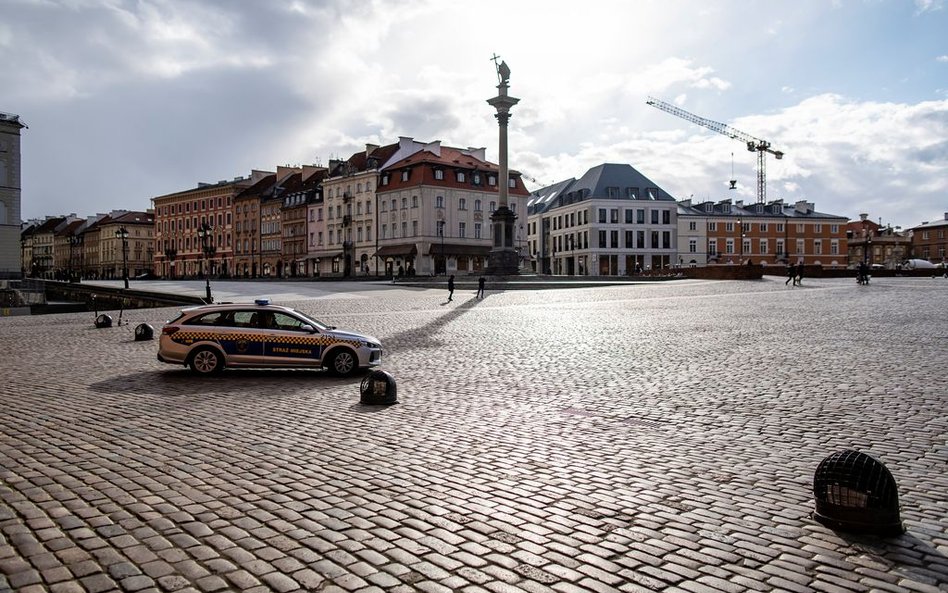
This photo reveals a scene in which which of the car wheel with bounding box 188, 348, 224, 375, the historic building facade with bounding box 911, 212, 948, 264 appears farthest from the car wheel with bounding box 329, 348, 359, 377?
the historic building facade with bounding box 911, 212, 948, 264

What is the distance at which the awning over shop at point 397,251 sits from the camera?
253 feet

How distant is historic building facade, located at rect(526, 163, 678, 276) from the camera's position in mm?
91562

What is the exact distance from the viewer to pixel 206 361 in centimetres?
1307

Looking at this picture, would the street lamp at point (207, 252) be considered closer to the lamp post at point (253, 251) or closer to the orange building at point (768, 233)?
the lamp post at point (253, 251)

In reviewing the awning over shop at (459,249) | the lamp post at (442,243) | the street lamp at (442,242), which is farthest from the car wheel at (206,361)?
the awning over shop at (459,249)

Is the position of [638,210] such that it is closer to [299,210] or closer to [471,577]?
[299,210]

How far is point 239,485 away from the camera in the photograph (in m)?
6.00

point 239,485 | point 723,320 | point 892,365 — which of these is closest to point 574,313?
point 723,320

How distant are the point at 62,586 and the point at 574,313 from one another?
23.5 metres

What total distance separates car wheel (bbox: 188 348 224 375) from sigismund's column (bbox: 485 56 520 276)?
42.5 m

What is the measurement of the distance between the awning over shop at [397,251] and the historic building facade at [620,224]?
2620 cm

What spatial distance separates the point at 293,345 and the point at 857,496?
10021 mm

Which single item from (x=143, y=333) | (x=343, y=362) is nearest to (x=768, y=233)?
(x=143, y=333)

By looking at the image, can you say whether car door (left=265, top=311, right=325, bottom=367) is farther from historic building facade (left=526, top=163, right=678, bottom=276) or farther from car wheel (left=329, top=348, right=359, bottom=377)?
historic building facade (left=526, top=163, right=678, bottom=276)
